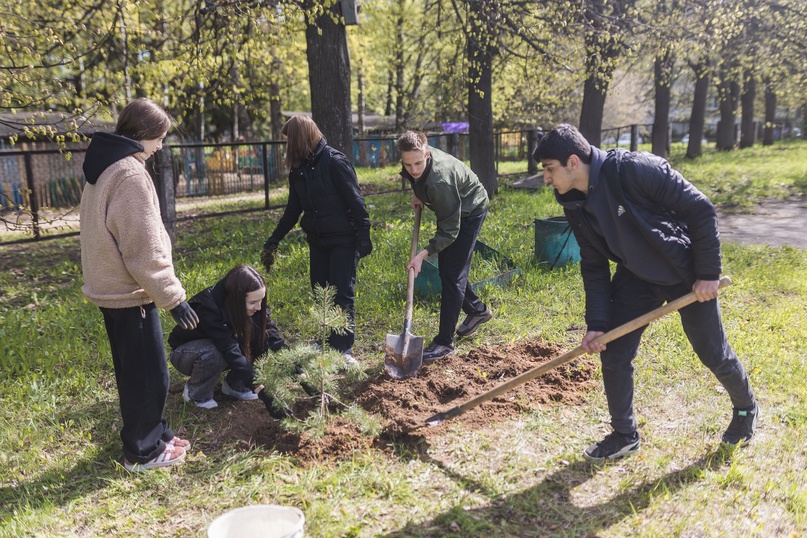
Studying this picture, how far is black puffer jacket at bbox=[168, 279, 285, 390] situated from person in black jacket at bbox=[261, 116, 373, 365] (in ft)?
2.27

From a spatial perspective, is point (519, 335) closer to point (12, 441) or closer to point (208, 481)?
point (208, 481)

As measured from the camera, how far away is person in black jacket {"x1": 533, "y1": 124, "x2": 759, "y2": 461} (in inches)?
113

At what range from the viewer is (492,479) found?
319cm

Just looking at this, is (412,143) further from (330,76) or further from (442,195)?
(330,76)

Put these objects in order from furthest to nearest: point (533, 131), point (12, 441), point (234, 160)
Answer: point (533, 131), point (234, 160), point (12, 441)

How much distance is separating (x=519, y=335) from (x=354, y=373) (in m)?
1.93

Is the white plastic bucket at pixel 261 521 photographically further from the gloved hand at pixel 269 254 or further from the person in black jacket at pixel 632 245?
the gloved hand at pixel 269 254

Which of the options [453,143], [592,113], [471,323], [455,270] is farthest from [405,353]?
[453,143]

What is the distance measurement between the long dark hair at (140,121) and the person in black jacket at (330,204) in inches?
49.8

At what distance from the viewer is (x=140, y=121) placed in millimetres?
3049

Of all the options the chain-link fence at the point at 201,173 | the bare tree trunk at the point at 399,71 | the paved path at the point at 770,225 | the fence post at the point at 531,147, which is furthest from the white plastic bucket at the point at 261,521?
the bare tree trunk at the point at 399,71

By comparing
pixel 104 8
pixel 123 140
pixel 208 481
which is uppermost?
pixel 104 8

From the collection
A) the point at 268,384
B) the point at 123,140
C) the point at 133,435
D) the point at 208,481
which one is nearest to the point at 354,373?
the point at 268,384

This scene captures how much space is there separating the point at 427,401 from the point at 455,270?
1.09m
